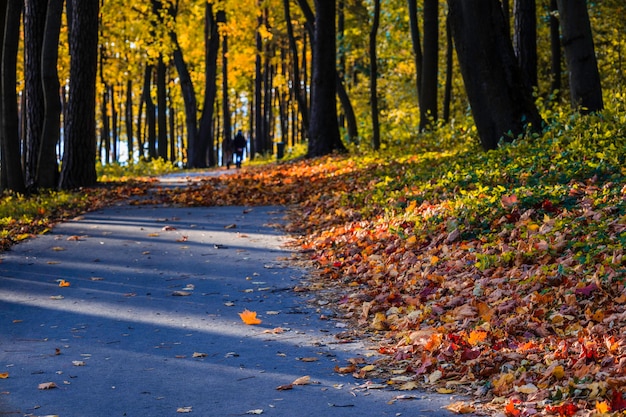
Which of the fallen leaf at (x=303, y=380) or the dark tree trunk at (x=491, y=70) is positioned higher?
the dark tree trunk at (x=491, y=70)

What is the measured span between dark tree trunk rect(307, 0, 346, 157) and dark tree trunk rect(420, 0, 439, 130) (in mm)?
2806

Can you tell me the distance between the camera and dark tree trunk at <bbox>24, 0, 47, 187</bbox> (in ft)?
62.3

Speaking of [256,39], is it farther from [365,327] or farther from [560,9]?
[365,327]

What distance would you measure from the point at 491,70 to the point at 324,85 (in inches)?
450

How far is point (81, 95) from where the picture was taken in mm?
19938

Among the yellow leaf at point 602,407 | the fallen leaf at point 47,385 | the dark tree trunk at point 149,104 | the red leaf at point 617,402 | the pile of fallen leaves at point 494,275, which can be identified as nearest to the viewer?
the yellow leaf at point 602,407

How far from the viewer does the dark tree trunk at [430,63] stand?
23.5 metres

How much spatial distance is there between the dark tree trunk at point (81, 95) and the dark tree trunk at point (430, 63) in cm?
903

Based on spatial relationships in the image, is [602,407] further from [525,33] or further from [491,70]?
[525,33]

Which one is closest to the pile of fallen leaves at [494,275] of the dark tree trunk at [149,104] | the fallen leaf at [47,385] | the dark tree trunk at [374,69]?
the fallen leaf at [47,385]

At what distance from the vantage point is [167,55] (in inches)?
1334

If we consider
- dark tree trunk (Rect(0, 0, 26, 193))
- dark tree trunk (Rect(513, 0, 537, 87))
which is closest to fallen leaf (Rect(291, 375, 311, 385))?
dark tree trunk (Rect(513, 0, 537, 87))

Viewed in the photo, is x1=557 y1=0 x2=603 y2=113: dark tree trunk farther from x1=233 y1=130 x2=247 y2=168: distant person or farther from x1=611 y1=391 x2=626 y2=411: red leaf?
x1=233 y1=130 x2=247 y2=168: distant person

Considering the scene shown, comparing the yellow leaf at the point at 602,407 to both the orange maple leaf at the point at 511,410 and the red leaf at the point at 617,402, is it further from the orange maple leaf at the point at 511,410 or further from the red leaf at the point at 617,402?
the orange maple leaf at the point at 511,410
